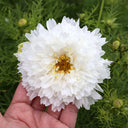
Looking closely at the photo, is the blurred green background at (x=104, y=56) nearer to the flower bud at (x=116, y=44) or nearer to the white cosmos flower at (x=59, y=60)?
the flower bud at (x=116, y=44)

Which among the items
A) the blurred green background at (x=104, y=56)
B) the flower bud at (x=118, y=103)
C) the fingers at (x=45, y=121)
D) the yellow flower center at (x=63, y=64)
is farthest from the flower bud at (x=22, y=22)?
the flower bud at (x=118, y=103)

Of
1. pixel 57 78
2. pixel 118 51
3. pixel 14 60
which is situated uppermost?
pixel 118 51

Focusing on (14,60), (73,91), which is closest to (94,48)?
(73,91)

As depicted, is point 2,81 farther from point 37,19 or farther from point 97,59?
point 97,59

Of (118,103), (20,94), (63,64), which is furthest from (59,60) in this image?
(118,103)

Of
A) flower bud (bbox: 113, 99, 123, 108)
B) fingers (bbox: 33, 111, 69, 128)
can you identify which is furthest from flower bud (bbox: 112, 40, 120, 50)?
fingers (bbox: 33, 111, 69, 128)

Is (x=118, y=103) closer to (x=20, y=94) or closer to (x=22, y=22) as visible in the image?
(x=20, y=94)
